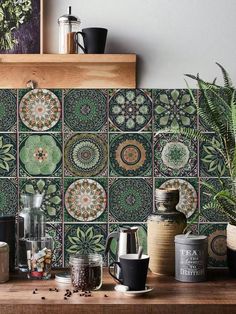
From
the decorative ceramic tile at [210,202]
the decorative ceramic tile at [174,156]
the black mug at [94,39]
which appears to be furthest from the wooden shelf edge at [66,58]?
the decorative ceramic tile at [210,202]

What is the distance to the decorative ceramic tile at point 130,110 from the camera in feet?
9.67

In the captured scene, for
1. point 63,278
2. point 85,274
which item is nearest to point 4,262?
point 63,278

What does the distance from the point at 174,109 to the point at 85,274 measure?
893 mm

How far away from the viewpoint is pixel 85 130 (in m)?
2.96

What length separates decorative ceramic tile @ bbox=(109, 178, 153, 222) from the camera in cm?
296

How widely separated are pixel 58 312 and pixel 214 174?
1036 mm

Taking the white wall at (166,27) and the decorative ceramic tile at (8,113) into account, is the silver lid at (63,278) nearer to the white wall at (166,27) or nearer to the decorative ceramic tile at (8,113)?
the decorative ceramic tile at (8,113)

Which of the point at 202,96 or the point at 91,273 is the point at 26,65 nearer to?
the point at 202,96

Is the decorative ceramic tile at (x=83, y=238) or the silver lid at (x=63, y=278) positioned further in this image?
the decorative ceramic tile at (x=83, y=238)

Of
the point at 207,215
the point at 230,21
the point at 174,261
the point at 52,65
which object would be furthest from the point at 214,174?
the point at 52,65

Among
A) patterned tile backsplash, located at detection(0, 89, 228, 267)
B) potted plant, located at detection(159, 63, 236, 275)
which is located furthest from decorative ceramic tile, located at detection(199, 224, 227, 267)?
potted plant, located at detection(159, 63, 236, 275)

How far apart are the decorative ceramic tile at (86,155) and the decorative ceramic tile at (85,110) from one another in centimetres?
4

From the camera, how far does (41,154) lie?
2.97 m

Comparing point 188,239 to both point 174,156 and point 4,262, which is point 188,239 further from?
point 4,262
